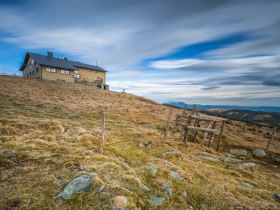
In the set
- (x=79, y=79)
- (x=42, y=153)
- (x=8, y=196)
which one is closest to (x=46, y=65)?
(x=79, y=79)

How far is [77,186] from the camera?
23.2ft

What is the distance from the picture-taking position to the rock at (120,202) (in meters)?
6.24

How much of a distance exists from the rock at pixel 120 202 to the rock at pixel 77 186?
1355 millimetres

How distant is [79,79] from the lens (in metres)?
64.6

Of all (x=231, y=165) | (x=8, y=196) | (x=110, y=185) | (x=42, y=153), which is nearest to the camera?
(x=8, y=196)

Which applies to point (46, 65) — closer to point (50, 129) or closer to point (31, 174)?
point (50, 129)

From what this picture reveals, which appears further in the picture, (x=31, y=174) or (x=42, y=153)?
(x=42, y=153)

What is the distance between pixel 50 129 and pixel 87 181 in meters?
8.31

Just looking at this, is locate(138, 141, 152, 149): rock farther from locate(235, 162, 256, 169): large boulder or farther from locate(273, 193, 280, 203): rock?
locate(273, 193, 280, 203): rock

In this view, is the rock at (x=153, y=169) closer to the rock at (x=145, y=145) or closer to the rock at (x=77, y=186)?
the rock at (x=77, y=186)

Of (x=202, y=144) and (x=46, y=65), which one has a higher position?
(x=46, y=65)

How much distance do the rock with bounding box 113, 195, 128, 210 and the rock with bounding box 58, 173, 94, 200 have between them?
136 centimetres

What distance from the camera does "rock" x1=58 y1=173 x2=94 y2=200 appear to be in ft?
21.8

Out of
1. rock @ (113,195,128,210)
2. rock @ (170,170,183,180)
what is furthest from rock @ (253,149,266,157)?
rock @ (113,195,128,210)
